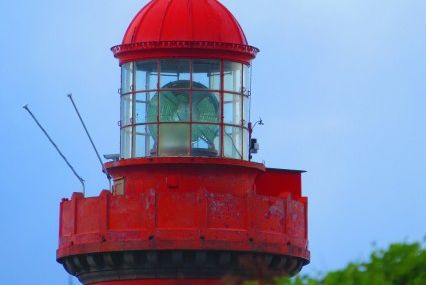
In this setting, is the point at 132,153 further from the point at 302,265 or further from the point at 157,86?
the point at 302,265

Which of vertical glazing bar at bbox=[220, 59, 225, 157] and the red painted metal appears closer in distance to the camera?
the red painted metal

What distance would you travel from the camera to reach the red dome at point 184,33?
140 feet

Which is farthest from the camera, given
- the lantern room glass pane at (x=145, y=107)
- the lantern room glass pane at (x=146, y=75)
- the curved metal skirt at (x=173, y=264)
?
the lantern room glass pane at (x=146, y=75)

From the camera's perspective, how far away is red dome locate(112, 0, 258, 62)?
42562 mm

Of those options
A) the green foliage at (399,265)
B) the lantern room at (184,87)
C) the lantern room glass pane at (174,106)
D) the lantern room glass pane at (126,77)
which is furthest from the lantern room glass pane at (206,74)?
the green foliage at (399,265)

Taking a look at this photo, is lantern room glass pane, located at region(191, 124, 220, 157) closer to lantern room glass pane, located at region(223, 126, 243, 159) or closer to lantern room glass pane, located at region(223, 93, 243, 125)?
lantern room glass pane, located at region(223, 126, 243, 159)

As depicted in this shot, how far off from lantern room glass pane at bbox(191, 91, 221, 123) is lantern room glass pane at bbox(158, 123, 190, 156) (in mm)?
325

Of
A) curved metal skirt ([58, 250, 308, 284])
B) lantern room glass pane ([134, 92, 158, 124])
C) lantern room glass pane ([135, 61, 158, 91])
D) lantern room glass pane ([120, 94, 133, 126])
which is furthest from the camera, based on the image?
lantern room glass pane ([120, 94, 133, 126])

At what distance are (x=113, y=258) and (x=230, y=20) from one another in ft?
17.3

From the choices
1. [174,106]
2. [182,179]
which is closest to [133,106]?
[174,106]

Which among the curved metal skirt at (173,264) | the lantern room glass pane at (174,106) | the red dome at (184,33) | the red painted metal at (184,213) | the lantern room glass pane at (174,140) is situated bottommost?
the curved metal skirt at (173,264)

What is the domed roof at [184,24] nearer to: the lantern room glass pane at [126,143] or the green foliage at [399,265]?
the lantern room glass pane at [126,143]

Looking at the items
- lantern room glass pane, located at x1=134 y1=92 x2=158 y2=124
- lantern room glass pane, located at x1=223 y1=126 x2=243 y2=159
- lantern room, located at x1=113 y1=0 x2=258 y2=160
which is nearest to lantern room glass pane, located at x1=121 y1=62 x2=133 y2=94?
lantern room, located at x1=113 y1=0 x2=258 y2=160

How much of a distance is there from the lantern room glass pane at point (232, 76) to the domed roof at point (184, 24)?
453 millimetres
